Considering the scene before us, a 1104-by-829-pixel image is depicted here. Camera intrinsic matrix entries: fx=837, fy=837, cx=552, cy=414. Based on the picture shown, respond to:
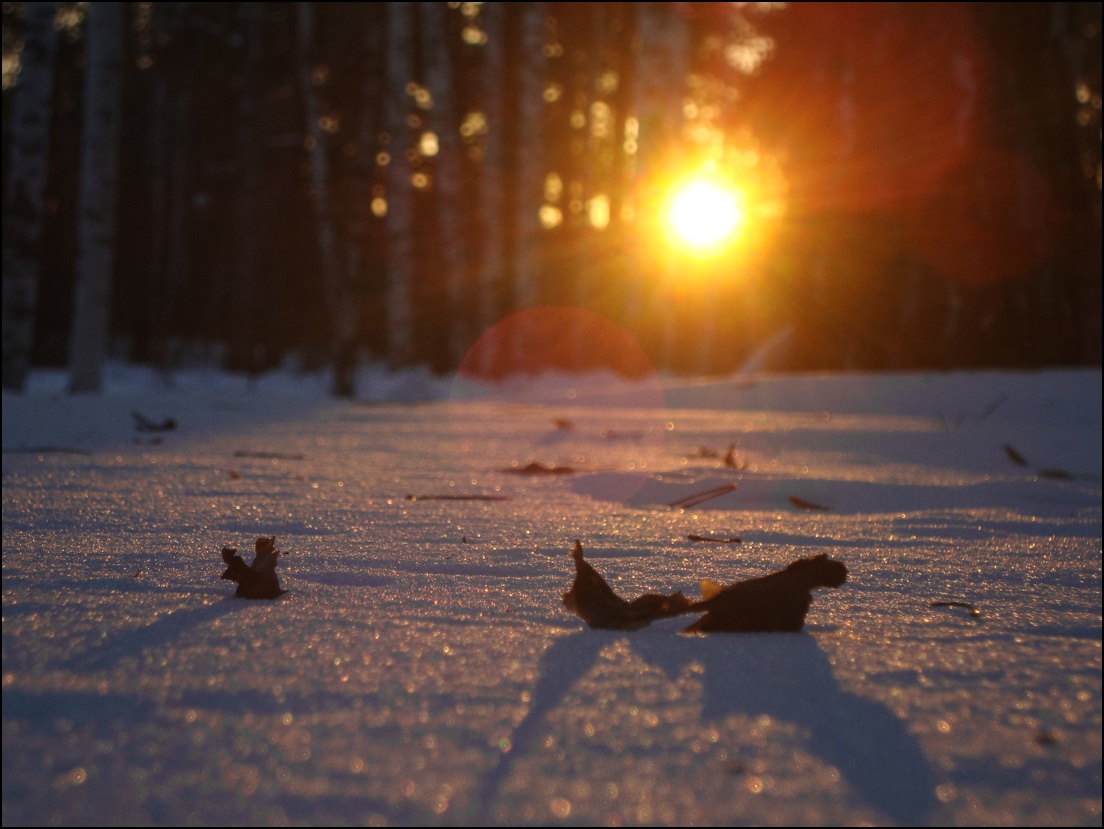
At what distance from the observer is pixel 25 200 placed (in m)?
6.27

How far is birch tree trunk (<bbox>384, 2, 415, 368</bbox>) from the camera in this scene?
1005cm

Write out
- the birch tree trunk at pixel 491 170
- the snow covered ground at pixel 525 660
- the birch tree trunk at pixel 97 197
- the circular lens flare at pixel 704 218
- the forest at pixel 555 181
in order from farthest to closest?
1. the circular lens flare at pixel 704 218
2. the birch tree trunk at pixel 491 170
3. the birch tree trunk at pixel 97 197
4. the forest at pixel 555 181
5. the snow covered ground at pixel 525 660

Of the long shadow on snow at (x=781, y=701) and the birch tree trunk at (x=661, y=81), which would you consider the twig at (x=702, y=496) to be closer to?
the long shadow on snow at (x=781, y=701)

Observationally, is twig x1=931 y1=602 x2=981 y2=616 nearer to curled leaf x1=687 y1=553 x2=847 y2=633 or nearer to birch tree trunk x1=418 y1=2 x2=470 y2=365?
curled leaf x1=687 y1=553 x2=847 y2=633

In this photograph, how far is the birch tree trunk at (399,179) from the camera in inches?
396

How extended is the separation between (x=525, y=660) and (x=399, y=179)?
10364 millimetres

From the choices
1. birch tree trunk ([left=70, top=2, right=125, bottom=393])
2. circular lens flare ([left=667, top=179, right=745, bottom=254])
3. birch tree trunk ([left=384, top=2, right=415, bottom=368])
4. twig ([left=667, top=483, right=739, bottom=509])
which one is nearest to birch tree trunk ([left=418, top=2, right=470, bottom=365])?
birch tree trunk ([left=384, top=2, right=415, bottom=368])

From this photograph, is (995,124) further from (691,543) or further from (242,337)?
(242,337)

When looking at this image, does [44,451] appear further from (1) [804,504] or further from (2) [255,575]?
(1) [804,504]

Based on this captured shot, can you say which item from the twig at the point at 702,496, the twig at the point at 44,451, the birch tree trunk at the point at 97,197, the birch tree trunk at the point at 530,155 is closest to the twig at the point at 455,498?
the twig at the point at 702,496

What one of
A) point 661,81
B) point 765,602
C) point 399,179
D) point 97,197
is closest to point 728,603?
point 765,602

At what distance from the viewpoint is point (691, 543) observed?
1.56 m

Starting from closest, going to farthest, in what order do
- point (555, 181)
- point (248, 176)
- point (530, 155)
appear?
point (530, 155)
point (248, 176)
point (555, 181)

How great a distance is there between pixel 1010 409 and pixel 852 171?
10.9 ft
